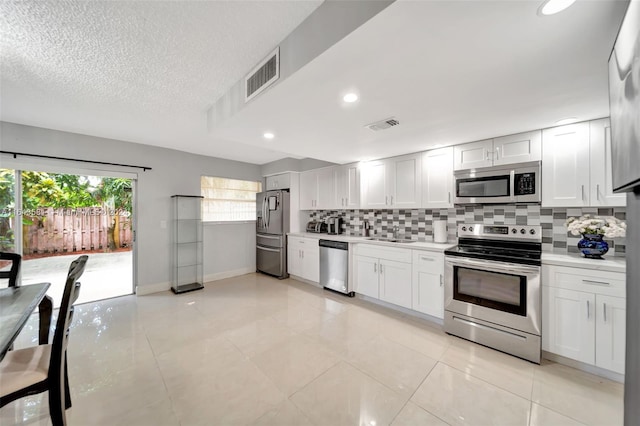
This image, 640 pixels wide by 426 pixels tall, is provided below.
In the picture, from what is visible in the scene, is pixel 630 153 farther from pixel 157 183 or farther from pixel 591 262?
pixel 157 183

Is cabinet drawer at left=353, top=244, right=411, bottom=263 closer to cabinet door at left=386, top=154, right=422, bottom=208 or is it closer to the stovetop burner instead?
the stovetop burner

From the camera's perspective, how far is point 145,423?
1.57m

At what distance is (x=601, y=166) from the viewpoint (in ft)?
7.39

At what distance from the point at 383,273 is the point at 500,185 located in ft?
5.99

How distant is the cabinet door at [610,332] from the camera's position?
192cm

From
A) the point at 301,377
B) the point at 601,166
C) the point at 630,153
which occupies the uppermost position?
the point at 601,166

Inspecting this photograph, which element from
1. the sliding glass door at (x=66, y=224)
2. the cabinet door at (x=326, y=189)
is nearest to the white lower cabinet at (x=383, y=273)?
the cabinet door at (x=326, y=189)

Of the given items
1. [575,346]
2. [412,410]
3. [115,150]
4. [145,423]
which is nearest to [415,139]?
[575,346]

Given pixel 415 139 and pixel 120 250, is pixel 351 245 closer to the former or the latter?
pixel 415 139

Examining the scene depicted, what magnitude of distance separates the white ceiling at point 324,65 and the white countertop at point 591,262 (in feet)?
4.33

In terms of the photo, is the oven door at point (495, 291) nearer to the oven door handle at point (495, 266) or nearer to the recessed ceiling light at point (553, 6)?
the oven door handle at point (495, 266)

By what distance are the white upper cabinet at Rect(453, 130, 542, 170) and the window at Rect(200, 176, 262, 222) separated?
4.21 meters

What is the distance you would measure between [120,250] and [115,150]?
6.26 ft

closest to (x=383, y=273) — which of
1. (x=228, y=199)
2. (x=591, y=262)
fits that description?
(x=591, y=262)
